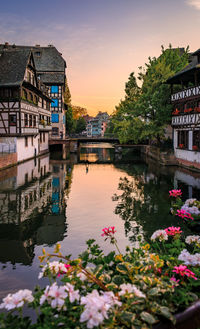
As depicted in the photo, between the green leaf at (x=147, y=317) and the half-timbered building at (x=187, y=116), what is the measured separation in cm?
2411

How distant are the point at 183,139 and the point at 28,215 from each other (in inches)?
878

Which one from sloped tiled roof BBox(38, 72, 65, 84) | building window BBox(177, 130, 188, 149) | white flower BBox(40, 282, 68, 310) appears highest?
sloped tiled roof BBox(38, 72, 65, 84)

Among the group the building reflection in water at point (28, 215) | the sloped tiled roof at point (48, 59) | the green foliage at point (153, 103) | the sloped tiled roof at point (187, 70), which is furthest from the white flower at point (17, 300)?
the sloped tiled roof at point (48, 59)

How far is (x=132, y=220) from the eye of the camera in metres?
12.7

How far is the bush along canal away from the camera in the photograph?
3504 mm

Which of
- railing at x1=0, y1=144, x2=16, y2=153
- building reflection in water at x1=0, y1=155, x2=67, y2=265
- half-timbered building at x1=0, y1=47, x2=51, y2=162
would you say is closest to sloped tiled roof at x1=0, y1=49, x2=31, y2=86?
half-timbered building at x1=0, y1=47, x2=51, y2=162

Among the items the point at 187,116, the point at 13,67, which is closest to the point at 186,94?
the point at 187,116

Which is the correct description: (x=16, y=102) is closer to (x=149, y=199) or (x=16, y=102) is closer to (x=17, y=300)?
(x=149, y=199)

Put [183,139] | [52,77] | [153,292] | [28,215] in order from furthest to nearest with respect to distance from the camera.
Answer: [52,77] → [183,139] → [28,215] → [153,292]

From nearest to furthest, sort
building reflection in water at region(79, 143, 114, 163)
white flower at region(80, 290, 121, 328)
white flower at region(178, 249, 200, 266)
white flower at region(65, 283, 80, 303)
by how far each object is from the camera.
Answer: white flower at region(80, 290, 121, 328) < white flower at region(65, 283, 80, 303) < white flower at region(178, 249, 200, 266) < building reflection in water at region(79, 143, 114, 163)

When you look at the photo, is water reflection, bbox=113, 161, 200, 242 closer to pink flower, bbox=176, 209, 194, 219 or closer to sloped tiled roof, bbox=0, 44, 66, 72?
pink flower, bbox=176, 209, 194, 219

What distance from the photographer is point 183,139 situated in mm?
31375

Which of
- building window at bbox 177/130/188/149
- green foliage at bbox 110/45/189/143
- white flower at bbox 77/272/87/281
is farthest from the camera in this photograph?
green foliage at bbox 110/45/189/143

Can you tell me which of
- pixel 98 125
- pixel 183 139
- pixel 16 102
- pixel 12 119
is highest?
pixel 98 125
